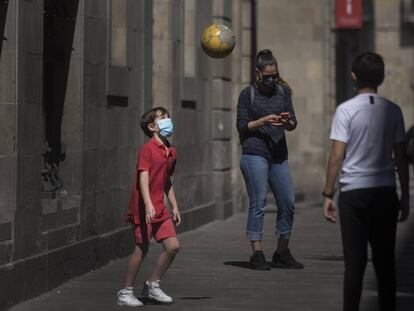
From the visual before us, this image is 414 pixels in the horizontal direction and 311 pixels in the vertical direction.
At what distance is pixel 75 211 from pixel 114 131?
150 centimetres

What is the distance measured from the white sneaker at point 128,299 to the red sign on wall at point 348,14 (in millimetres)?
25031

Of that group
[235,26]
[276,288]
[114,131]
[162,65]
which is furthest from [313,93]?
[276,288]

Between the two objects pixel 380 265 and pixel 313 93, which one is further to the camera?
pixel 313 93

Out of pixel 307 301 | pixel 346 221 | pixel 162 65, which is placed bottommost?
pixel 307 301

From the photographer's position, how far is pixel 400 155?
29.3 feet

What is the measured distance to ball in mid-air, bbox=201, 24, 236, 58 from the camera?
568 inches

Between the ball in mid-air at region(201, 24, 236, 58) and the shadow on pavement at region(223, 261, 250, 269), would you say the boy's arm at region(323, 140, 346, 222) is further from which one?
the ball in mid-air at region(201, 24, 236, 58)

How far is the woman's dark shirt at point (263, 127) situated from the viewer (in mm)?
13398

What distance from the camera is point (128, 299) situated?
10.7 m

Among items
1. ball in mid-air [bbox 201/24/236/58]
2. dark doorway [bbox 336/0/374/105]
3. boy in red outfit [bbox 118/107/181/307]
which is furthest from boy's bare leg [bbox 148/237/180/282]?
dark doorway [bbox 336/0/374/105]

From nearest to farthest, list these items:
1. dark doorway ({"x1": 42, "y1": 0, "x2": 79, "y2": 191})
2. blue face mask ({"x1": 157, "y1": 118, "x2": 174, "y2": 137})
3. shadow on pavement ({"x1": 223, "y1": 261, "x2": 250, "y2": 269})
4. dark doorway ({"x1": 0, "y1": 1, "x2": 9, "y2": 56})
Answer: dark doorway ({"x1": 0, "y1": 1, "x2": 9, "y2": 56}), blue face mask ({"x1": 157, "y1": 118, "x2": 174, "y2": 137}), dark doorway ({"x1": 42, "y1": 0, "x2": 79, "y2": 191}), shadow on pavement ({"x1": 223, "y1": 261, "x2": 250, "y2": 269})

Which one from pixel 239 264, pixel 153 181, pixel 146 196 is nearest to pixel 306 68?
pixel 239 264

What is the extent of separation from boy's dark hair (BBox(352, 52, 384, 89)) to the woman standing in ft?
14.4

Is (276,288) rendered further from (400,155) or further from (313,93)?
(313,93)
